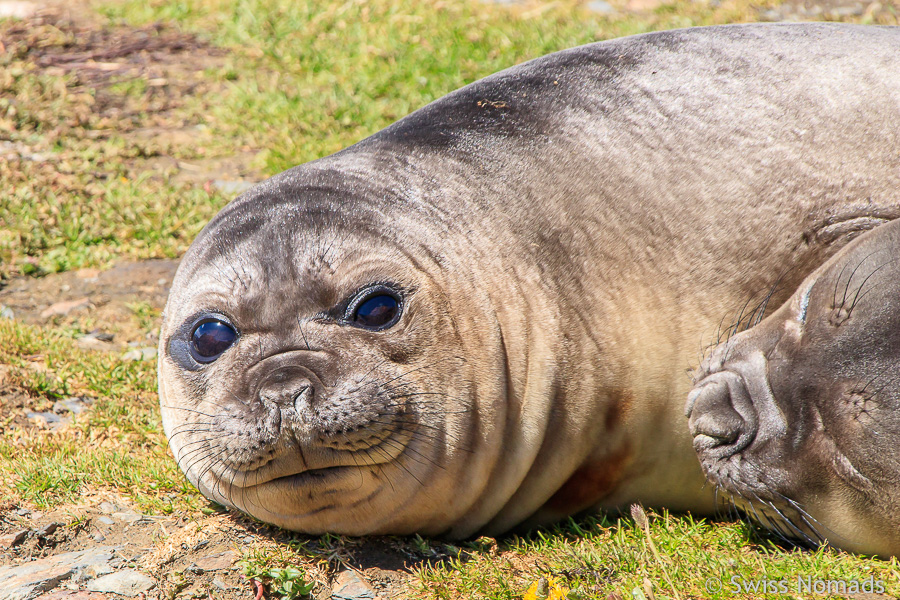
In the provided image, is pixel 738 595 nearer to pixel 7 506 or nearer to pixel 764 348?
pixel 764 348

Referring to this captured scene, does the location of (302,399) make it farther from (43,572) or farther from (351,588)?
(43,572)

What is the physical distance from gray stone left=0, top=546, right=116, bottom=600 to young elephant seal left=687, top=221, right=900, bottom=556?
2.20m

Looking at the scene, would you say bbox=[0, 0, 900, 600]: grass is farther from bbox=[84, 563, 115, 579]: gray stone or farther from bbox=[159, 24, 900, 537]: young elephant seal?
bbox=[84, 563, 115, 579]: gray stone

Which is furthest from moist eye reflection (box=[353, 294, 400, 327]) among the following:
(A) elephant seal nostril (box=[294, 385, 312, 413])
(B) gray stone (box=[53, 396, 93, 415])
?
(B) gray stone (box=[53, 396, 93, 415])

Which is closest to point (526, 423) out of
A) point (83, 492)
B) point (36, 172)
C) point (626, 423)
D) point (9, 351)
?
point (626, 423)

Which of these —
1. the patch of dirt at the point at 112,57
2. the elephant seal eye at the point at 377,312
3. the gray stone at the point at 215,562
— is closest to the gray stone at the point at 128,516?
the gray stone at the point at 215,562

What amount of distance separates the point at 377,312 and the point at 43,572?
1.44 meters

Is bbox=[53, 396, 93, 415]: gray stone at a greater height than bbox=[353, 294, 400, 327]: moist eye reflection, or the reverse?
bbox=[353, 294, 400, 327]: moist eye reflection

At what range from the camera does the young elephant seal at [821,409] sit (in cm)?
309

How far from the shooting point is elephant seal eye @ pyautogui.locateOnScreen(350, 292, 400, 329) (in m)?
3.40

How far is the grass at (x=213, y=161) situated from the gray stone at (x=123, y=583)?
0.38m

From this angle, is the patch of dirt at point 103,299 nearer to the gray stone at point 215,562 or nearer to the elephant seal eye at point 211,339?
the elephant seal eye at point 211,339

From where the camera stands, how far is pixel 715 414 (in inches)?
134

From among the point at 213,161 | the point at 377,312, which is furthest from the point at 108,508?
the point at 213,161
